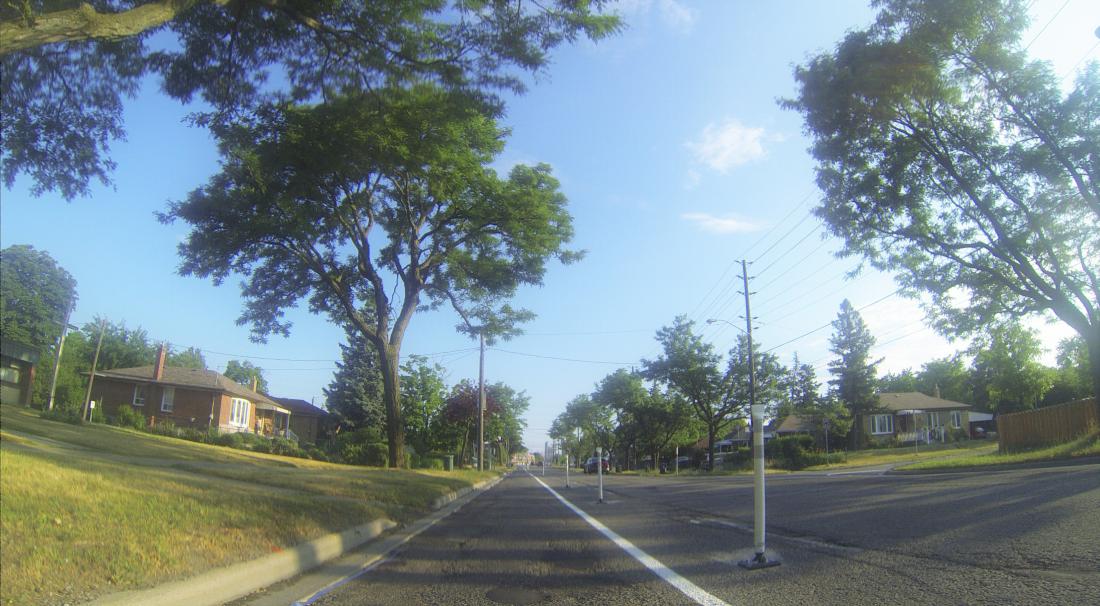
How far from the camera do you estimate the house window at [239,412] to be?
142ft

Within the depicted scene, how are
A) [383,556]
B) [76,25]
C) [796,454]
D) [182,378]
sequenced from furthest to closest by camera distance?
1. [182,378]
2. [796,454]
3. [383,556]
4. [76,25]

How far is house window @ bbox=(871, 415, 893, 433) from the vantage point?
59.4 meters

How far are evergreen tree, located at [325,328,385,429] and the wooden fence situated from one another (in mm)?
34401

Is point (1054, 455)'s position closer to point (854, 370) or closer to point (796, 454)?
point (796, 454)

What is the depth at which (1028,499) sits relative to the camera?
736cm

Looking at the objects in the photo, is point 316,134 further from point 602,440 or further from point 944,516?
point 602,440

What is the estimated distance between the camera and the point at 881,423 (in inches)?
2352

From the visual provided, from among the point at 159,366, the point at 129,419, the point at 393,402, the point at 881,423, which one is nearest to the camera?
the point at 393,402

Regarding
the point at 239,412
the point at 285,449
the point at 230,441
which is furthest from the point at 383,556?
the point at 239,412

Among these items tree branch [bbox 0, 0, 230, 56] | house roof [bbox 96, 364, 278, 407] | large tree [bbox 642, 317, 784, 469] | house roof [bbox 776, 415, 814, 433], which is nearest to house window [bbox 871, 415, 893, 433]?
house roof [bbox 776, 415, 814, 433]

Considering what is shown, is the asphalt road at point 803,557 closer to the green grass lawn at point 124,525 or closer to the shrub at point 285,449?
the green grass lawn at point 124,525

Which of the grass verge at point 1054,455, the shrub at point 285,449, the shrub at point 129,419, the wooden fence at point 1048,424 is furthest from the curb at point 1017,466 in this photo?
the shrub at point 129,419

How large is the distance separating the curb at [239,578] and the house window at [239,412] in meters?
41.2

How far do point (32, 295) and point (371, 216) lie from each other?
340 inches
